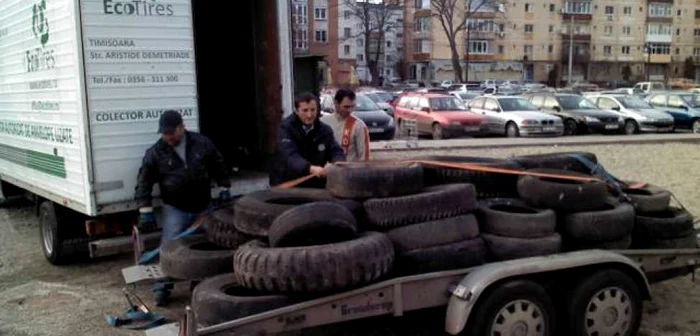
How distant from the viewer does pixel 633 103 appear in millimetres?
25547

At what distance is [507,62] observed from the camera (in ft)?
277

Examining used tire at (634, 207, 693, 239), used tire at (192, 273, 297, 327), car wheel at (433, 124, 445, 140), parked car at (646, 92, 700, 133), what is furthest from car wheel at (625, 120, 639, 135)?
used tire at (192, 273, 297, 327)

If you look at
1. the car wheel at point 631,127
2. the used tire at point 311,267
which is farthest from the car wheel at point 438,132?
the used tire at point 311,267

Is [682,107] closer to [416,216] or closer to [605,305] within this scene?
[605,305]

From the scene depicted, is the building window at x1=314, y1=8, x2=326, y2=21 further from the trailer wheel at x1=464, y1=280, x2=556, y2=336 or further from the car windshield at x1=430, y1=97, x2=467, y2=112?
the trailer wheel at x1=464, y1=280, x2=556, y2=336

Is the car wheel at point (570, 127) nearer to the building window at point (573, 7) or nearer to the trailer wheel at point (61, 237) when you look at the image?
the trailer wheel at point (61, 237)

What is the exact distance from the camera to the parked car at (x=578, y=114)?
23531mm

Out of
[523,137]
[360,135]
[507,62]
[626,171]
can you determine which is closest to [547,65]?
[507,62]

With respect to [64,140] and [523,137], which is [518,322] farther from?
[523,137]

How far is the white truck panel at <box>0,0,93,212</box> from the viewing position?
5719 mm

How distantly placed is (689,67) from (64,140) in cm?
10359

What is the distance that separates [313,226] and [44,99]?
4.05m

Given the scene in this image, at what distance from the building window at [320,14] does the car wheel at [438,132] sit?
62804 mm

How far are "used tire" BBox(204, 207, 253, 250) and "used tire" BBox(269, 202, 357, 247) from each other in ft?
2.28
